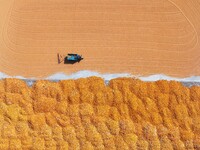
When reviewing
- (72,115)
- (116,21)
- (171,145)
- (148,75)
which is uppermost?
(116,21)

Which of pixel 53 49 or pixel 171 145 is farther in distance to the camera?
pixel 53 49

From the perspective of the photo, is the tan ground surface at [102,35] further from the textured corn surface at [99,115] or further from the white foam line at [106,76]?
the textured corn surface at [99,115]

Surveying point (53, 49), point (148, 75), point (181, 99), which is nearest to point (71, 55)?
point (53, 49)

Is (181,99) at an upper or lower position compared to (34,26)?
lower

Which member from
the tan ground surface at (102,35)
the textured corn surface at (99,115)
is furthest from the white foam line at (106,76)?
the textured corn surface at (99,115)

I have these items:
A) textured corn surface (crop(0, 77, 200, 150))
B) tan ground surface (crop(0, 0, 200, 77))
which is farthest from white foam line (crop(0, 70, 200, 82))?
textured corn surface (crop(0, 77, 200, 150))

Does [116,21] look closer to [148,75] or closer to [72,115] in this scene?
[148,75]

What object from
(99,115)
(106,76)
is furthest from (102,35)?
(99,115)

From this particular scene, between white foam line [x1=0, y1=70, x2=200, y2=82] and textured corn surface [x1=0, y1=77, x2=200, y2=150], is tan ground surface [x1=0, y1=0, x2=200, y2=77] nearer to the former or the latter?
white foam line [x1=0, y1=70, x2=200, y2=82]
